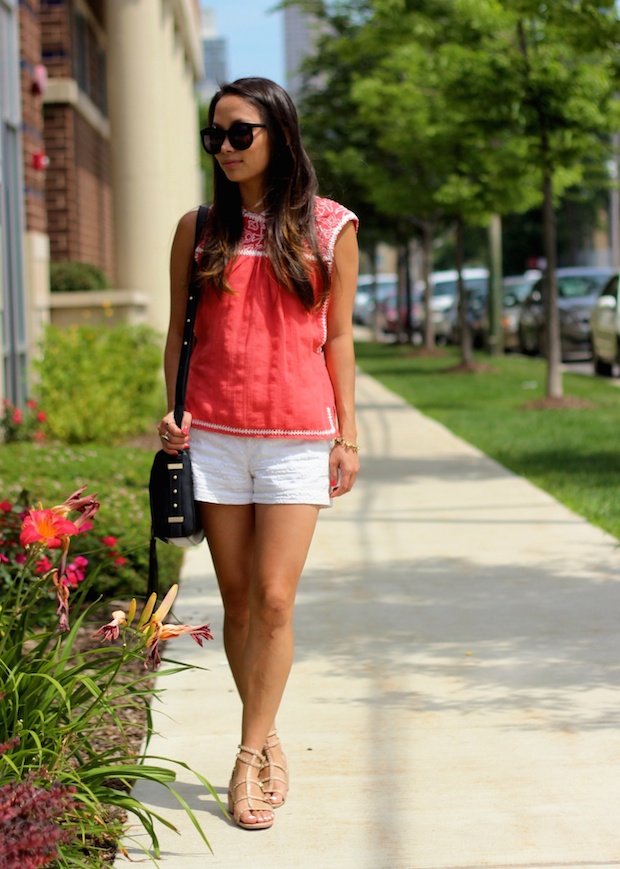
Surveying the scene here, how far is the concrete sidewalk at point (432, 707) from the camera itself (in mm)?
3740

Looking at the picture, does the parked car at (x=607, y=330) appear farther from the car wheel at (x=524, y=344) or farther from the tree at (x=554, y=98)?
the car wheel at (x=524, y=344)

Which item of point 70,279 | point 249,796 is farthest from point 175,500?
point 70,279

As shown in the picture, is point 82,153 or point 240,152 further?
point 82,153

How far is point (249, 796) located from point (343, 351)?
1268 millimetres

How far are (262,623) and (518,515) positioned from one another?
16.7 feet

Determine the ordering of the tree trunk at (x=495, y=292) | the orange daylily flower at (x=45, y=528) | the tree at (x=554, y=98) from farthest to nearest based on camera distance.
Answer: the tree trunk at (x=495, y=292), the tree at (x=554, y=98), the orange daylily flower at (x=45, y=528)

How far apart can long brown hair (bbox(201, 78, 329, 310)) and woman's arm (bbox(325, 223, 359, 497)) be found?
3.1 inches

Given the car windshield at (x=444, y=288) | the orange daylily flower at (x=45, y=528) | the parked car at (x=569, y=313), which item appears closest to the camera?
the orange daylily flower at (x=45, y=528)

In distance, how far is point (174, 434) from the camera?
3.81m

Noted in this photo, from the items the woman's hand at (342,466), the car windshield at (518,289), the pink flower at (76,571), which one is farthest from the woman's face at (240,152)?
the car windshield at (518,289)

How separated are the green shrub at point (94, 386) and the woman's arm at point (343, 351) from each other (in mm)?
7390

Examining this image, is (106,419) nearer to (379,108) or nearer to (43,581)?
(43,581)

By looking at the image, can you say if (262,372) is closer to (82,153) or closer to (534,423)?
(534,423)

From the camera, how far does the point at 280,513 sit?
3826 mm
